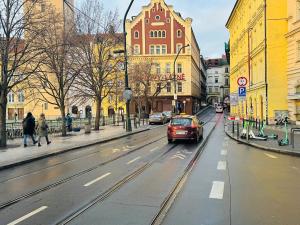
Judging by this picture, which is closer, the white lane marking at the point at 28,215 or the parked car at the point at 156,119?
the white lane marking at the point at 28,215

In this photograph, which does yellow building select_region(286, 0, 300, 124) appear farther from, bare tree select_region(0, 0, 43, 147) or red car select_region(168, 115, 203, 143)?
bare tree select_region(0, 0, 43, 147)

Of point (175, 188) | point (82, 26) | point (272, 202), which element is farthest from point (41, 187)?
point (82, 26)

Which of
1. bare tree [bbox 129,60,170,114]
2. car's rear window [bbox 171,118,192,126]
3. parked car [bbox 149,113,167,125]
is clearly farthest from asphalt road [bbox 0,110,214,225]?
bare tree [bbox 129,60,170,114]

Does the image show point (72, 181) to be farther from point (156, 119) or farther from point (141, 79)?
point (141, 79)

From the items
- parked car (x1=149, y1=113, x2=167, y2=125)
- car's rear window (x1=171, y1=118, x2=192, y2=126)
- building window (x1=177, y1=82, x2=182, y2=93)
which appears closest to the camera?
car's rear window (x1=171, y1=118, x2=192, y2=126)

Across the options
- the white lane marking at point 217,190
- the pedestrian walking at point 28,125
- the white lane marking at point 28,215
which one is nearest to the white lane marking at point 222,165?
the white lane marking at point 217,190

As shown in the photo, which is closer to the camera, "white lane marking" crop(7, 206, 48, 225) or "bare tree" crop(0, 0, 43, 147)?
"white lane marking" crop(7, 206, 48, 225)

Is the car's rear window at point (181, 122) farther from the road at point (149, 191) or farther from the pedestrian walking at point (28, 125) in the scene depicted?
the pedestrian walking at point (28, 125)

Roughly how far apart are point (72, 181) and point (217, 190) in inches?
147

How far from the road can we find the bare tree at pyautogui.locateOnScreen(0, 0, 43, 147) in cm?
677

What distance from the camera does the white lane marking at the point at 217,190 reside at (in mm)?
7453

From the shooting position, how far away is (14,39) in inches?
718

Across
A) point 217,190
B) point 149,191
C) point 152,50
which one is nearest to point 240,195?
point 217,190

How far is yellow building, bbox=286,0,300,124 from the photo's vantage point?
3002 centimetres
